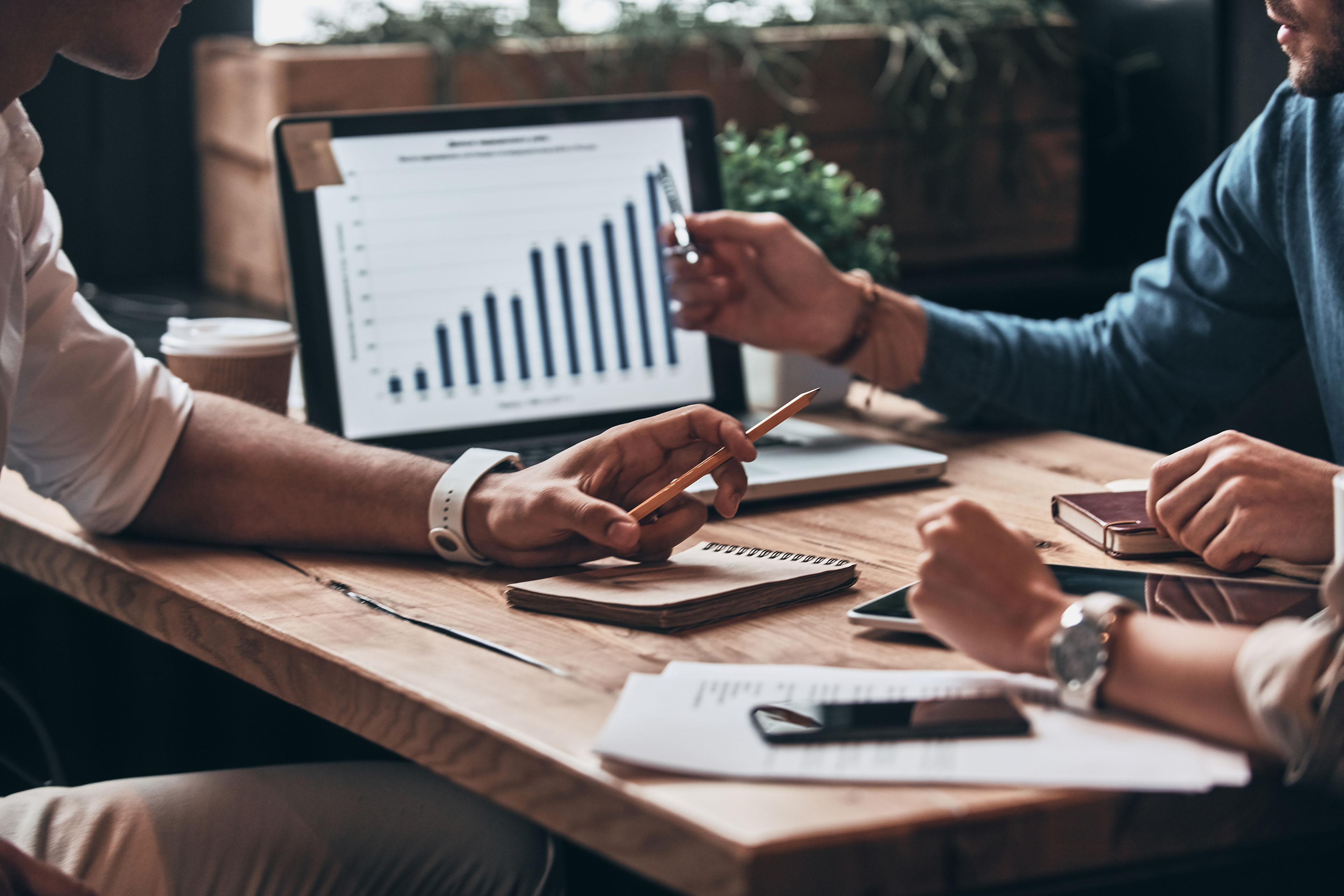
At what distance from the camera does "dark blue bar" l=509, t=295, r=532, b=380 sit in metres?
1.29

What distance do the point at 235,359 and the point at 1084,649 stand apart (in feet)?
2.70

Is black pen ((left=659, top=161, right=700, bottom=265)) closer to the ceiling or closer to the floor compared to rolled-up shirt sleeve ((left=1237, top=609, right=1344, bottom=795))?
closer to the ceiling

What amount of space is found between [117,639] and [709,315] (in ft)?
2.48

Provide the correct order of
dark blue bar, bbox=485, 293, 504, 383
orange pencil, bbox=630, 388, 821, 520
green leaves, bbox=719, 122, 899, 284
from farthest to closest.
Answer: green leaves, bbox=719, 122, 899, 284
dark blue bar, bbox=485, 293, 504, 383
orange pencil, bbox=630, 388, 821, 520

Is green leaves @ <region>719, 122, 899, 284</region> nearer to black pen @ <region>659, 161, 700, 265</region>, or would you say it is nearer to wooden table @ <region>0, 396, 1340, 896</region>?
black pen @ <region>659, 161, 700, 265</region>

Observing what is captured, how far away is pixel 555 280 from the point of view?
131cm

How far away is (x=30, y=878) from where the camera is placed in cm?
72

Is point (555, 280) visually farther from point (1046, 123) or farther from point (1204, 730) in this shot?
point (1046, 123)

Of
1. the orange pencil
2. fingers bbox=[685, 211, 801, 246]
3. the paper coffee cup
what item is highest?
fingers bbox=[685, 211, 801, 246]

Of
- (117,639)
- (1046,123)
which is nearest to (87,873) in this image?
(117,639)

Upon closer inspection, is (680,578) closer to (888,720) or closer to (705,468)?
(705,468)

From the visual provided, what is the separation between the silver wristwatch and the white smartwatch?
44 cm

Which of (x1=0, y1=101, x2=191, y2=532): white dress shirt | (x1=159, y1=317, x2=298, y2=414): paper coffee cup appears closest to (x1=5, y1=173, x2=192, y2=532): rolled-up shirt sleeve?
(x1=0, y1=101, x2=191, y2=532): white dress shirt

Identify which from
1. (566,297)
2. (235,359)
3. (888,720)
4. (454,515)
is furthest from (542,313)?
(888,720)
